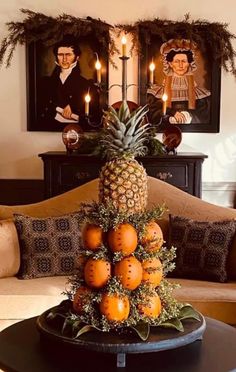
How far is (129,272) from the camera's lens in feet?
6.14

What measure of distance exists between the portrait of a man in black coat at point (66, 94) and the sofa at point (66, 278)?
1608 mm

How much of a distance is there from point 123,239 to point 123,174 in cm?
28

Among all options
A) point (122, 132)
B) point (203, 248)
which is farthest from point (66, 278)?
point (122, 132)

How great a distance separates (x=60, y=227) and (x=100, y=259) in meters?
1.61

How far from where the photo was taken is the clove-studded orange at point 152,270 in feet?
6.33

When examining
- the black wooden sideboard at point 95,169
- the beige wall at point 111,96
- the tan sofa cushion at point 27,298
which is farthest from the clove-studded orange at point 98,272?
the beige wall at point 111,96

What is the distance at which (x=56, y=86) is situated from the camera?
5.33 m

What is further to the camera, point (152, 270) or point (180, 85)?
point (180, 85)

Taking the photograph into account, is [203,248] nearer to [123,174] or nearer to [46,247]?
[46,247]

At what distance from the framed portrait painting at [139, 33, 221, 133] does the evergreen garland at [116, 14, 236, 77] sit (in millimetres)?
46

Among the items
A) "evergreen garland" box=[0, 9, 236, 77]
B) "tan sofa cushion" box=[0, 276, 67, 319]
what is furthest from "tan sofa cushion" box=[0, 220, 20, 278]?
"evergreen garland" box=[0, 9, 236, 77]

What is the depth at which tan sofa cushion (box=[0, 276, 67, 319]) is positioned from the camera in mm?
3016

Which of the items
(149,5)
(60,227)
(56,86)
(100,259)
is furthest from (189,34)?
(100,259)

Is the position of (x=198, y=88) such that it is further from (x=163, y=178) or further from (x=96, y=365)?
(x=96, y=365)
